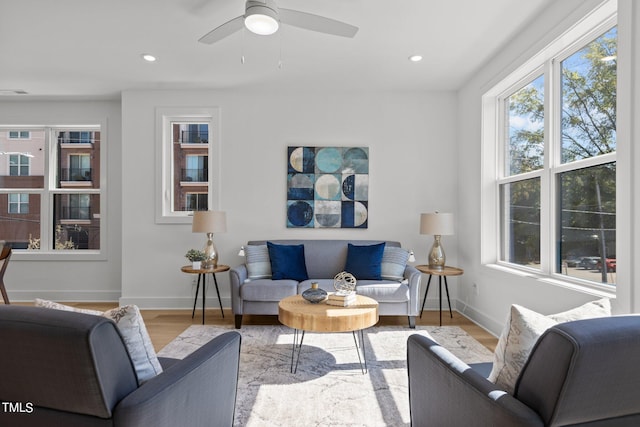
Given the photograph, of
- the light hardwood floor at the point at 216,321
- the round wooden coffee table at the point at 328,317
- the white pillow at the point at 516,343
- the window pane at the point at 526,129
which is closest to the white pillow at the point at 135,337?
the white pillow at the point at 516,343

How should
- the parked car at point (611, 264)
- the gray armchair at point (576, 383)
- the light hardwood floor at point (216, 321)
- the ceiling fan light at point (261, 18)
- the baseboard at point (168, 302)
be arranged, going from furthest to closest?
the baseboard at point (168, 302) < the light hardwood floor at point (216, 321) < the parked car at point (611, 264) < the ceiling fan light at point (261, 18) < the gray armchair at point (576, 383)

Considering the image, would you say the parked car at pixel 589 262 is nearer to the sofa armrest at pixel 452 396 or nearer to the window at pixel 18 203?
the sofa armrest at pixel 452 396

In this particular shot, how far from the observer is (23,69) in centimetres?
394

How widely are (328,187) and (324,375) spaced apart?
248cm

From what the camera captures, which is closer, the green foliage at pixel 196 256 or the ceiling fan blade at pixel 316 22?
the ceiling fan blade at pixel 316 22

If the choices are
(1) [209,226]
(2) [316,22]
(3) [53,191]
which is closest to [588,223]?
(2) [316,22]

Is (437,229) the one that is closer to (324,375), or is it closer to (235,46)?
(324,375)

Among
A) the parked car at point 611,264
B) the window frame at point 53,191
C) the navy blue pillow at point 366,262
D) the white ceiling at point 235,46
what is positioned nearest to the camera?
the parked car at point 611,264

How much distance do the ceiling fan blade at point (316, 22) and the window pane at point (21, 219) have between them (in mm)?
4644

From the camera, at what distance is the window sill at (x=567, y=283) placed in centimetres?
231

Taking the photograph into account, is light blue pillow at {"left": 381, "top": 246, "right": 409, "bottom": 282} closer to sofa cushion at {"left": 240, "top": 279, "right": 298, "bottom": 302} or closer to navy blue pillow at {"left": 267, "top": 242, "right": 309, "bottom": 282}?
navy blue pillow at {"left": 267, "top": 242, "right": 309, "bottom": 282}

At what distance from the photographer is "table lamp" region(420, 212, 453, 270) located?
4.04 meters

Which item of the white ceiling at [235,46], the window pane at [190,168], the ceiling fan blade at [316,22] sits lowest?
the window pane at [190,168]

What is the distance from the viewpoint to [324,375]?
2627mm
